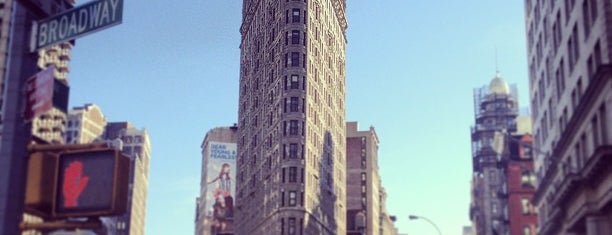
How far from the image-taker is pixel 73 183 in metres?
10.1

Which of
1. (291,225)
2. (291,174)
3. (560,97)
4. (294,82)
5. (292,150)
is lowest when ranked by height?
(560,97)

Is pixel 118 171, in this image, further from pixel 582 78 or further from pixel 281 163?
pixel 281 163

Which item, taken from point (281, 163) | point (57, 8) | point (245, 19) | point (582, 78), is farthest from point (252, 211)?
point (57, 8)

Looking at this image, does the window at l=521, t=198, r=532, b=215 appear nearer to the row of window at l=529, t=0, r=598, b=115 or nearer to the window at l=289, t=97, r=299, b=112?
the window at l=289, t=97, r=299, b=112

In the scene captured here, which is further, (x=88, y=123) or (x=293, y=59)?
(x=88, y=123)

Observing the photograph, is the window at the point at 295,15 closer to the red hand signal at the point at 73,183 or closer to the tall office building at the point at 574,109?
the tall office building at the point at 574,109

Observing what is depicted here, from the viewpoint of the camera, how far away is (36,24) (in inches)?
452

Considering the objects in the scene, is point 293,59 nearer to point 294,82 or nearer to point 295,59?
point 295,59

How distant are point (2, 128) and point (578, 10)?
4669cm

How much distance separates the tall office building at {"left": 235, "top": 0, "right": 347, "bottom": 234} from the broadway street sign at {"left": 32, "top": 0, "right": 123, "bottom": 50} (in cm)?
11774

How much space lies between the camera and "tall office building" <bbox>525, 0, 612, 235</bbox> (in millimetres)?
47000

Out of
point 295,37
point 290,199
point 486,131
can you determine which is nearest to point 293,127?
point 290,199

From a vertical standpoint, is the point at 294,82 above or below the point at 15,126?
above

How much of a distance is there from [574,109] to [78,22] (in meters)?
49.5
